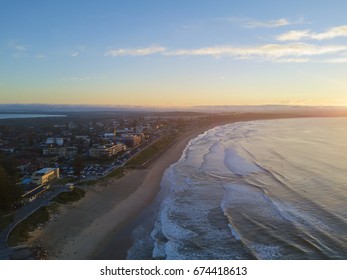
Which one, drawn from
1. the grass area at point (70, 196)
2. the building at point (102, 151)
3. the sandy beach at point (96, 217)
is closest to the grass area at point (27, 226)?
the sandy beach at point (96, 217)

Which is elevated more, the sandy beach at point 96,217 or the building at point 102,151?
the building at point 102,151

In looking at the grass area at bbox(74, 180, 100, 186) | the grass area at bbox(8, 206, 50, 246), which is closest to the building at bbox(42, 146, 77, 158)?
the grass area at bbox(74, 180, 100, 186)

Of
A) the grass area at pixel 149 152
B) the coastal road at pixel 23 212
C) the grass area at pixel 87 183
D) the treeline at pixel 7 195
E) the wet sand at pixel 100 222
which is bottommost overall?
the wet sand at pixel 100 222

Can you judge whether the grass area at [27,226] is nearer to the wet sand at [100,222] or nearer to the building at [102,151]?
the wet sand at [100,222]

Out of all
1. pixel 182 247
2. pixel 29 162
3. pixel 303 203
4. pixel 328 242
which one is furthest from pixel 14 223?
pixel 29 162

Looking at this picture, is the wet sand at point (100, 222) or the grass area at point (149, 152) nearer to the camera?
the wet sand at point (100, 222)

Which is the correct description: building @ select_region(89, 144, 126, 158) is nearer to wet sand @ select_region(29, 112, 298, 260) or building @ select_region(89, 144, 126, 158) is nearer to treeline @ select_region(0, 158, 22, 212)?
wet sand @ select_region(29, 112, 298, 260)

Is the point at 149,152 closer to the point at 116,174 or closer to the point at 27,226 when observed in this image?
the point at 116,174

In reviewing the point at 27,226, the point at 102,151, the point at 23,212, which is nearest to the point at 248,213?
the point at 27,226
